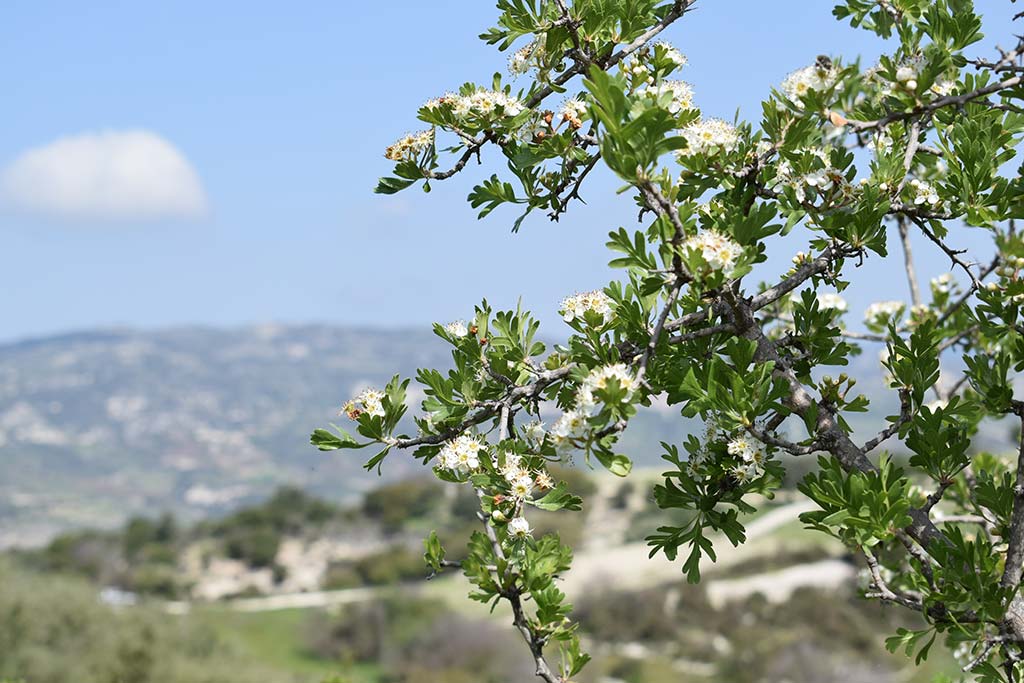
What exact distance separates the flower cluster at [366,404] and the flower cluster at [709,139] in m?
1.09

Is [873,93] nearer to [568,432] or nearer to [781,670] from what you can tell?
[568,432]

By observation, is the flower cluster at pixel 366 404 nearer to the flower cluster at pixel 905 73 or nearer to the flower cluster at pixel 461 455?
the flower cluster at pixel 461 455

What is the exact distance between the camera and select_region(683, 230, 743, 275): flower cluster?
2.40m

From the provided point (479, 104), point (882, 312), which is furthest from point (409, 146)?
point (882, 312)

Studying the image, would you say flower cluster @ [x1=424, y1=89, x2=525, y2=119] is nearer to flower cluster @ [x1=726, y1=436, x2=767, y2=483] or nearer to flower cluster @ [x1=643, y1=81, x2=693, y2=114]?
flower cluster @ [x1=643, y1=81, x2=693, y2=114]

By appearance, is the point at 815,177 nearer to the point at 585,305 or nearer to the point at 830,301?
the point at 585,305

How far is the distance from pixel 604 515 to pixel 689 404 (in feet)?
208

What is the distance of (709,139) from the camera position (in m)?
2.60

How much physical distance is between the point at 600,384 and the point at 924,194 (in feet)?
4.08

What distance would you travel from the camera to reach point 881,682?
2819cm

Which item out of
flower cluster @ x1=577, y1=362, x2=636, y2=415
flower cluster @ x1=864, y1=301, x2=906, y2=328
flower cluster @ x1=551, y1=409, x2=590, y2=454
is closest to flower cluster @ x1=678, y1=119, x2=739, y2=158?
flower cluster @ x1=577, y1=362, x2=636, y2=415

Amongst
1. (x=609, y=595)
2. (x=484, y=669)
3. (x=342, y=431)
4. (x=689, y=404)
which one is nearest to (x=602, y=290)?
(x=689, y=404)

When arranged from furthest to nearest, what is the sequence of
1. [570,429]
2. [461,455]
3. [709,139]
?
[461,455] → [709,139] → [570,429]

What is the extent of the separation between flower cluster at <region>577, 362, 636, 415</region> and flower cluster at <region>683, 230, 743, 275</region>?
0.34 m
